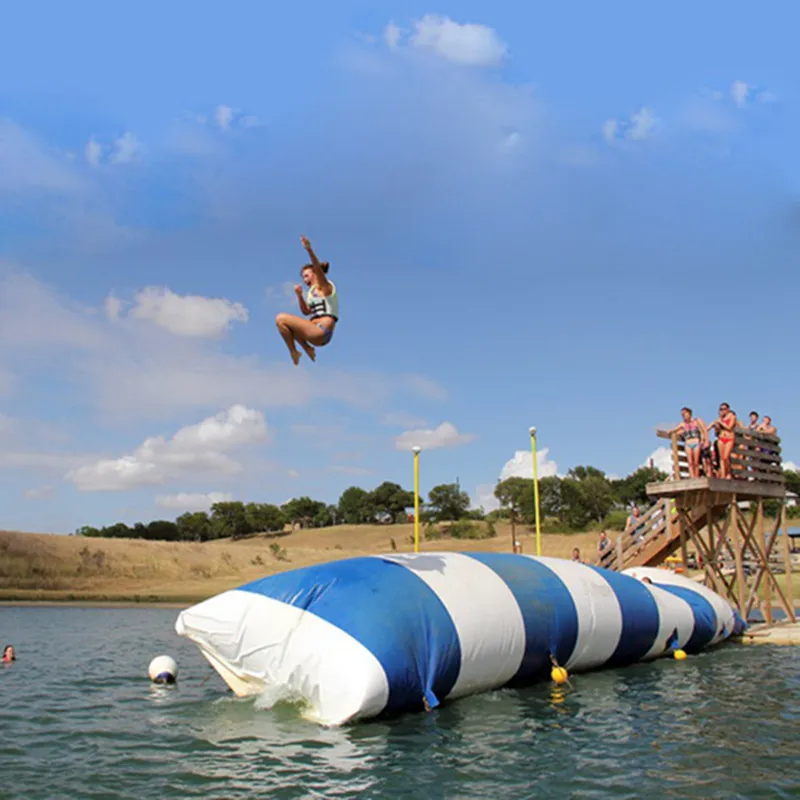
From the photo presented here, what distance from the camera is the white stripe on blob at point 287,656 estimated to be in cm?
1008

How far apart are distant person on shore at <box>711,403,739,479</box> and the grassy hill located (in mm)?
33078

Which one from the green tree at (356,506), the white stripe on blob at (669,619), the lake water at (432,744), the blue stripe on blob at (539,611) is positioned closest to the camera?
the lake water at (432,744)

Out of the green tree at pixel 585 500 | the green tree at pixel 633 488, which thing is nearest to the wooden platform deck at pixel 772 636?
the green tree at pixel 585 500

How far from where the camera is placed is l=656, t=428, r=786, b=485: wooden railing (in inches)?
855

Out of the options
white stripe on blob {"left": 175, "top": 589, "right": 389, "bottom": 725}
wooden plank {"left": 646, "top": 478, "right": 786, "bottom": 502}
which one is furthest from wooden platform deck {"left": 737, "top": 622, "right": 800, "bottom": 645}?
white stripe on blob {"left": 175, "top": 589, "right": 389, "bottom": 725}

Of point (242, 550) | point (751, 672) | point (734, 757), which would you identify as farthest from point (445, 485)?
point (734, 757)

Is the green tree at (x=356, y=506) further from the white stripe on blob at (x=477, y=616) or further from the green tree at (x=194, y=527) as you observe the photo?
the white stripe on blob at (x=477, y=616)

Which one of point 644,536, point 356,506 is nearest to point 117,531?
point 356,506

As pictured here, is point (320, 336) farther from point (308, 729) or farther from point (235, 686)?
point (235, 686)

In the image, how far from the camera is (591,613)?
14.2 meters

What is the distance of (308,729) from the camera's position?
10117 millimetres

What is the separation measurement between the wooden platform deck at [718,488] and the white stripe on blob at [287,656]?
13097 mm

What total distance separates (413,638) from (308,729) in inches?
72.2

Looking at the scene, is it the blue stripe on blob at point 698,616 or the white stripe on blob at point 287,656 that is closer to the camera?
the white stripe on blob at point 287,656
